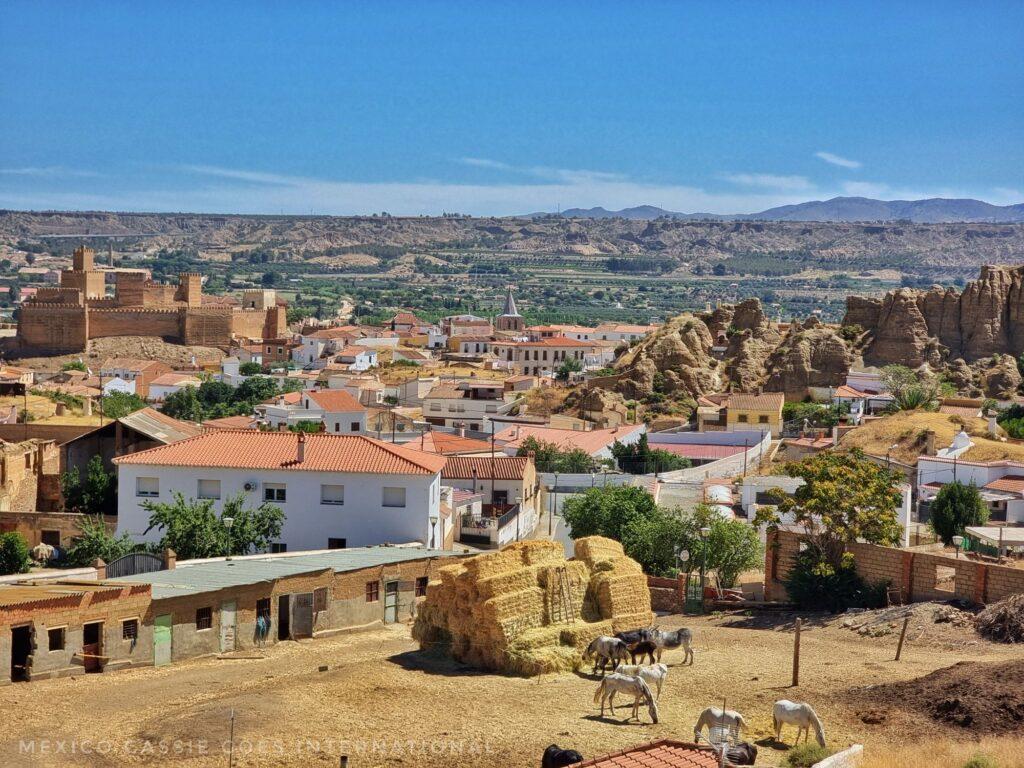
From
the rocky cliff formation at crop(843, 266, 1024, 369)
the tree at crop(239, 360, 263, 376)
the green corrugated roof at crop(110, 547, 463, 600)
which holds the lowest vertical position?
the tree at crop(239, 360, 263, 376)

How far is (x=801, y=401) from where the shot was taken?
7050 cm

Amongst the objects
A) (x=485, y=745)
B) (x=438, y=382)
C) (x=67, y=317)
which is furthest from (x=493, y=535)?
(x=67, y=317)

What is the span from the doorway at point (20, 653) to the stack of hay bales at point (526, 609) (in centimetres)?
565

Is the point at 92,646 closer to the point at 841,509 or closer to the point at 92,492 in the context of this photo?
the point at 92,492

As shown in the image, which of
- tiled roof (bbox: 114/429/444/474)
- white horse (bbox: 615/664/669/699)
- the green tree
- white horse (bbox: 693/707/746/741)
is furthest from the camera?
tiled roof (bbox: 114/429/444/474)

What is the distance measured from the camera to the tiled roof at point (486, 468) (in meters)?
42.7

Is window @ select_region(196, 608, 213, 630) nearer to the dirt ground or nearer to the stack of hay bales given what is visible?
the dirt ground

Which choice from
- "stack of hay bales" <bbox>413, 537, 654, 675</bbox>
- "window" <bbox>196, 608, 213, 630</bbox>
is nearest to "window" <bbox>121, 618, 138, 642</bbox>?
"window" <bbox>196, 608, 213, 630</bbox>

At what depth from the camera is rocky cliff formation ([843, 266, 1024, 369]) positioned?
244 ft

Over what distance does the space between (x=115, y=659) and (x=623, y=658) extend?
23.8 ft

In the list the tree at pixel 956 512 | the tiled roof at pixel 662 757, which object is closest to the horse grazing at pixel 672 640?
the tiled roof at pixel 662 757

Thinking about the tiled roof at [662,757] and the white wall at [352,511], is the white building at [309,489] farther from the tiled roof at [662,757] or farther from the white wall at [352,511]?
the tiled roof at [662,757]

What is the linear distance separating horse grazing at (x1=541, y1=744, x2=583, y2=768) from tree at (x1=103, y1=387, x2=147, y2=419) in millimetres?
50130

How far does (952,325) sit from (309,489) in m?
51.1
